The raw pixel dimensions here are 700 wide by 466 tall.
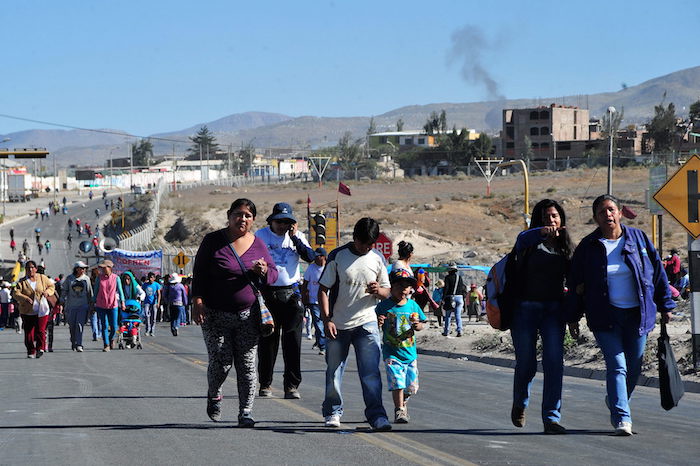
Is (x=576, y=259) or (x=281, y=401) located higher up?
(x=576, y=259)

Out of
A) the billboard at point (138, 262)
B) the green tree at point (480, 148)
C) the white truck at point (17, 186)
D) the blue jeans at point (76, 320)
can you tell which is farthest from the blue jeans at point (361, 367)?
the white truck at point (17, 186)

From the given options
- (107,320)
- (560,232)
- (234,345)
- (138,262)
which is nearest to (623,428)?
(560,232)

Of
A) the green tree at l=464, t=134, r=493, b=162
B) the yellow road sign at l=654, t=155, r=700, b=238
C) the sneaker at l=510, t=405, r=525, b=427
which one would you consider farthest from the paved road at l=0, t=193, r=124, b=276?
the sneaker at l=510, t=405, r=525, b=427

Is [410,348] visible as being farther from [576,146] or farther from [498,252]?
[576,146]

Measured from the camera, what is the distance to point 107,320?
2200 centimetres

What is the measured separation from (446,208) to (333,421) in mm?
79905

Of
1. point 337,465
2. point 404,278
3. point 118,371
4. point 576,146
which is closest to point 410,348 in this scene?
point 404,278

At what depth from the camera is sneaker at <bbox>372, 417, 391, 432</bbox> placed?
30.5 ft

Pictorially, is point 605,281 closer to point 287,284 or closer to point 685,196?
point 287,284

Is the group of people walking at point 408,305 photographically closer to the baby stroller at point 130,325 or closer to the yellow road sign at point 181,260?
the baby stroller at point 130,325

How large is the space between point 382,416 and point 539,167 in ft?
458

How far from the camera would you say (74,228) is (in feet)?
356

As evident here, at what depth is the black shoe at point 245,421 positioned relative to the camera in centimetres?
959

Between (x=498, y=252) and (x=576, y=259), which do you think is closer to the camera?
(x=576, y=259)
